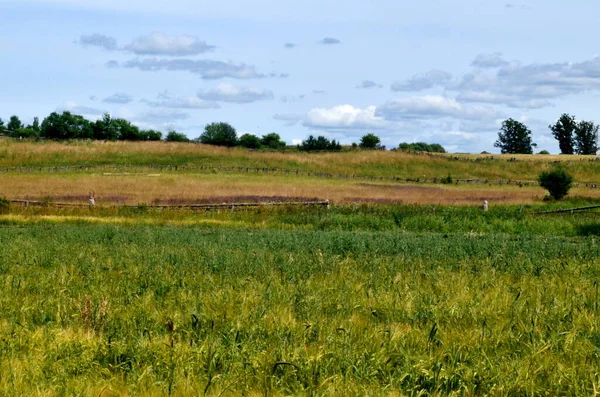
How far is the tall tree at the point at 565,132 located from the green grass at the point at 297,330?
555 feet

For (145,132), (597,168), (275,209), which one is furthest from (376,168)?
(145,132)

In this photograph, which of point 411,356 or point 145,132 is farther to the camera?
point 145,132

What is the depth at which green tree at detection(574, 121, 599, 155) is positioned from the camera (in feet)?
553

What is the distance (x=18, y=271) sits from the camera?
11.5 metres

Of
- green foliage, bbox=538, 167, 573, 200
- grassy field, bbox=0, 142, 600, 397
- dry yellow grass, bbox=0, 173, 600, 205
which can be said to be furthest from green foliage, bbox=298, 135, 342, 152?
grassy field, bbox=0, 142, 600, 397

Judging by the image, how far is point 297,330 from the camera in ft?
23.4

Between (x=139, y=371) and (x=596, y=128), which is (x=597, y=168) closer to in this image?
(x=596, y=128)

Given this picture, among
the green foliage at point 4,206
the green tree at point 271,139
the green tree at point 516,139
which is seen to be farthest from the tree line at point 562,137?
the green foliage at point 4,206

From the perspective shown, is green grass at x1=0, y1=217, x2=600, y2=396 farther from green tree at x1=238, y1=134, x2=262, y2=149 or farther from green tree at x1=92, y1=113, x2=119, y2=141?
green tree at x1=92, y1=113, x2=119, y2=141

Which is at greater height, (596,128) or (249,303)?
(596,128)

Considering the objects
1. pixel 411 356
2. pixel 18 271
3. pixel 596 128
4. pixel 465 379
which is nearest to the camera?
pixel 465 379

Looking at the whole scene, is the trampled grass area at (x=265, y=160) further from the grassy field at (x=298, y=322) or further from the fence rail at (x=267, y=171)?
the grassy field at (x=298, y=322)

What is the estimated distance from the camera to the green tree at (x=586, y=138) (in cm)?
16862

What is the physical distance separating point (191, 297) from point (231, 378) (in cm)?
289
